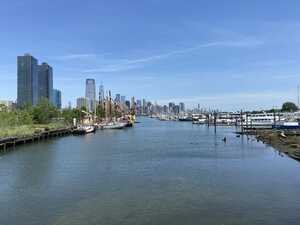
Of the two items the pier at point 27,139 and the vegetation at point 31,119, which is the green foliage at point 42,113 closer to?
the vegetation at point 31,119

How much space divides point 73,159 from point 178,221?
37884 mm

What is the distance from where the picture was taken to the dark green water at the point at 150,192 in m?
27.3

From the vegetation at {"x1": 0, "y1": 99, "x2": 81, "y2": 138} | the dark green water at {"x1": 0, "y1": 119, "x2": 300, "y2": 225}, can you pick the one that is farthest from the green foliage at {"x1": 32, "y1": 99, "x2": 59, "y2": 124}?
the dark green water at {"x1": 0, "y1": 119, "x2": 300, "y2": 225}

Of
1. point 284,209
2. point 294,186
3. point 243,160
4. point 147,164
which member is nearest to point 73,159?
point 147,164

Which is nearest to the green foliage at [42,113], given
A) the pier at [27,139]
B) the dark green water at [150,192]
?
the pier at [27,139]

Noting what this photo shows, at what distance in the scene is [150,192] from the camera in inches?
1394

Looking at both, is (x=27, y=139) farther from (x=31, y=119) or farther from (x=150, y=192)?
(x=150, y=192)

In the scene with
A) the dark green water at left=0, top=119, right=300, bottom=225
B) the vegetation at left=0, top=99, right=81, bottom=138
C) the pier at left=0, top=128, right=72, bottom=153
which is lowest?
the dark green water at left=0, top=119, right=300, bottom=225

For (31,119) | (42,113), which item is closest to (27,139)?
(31,119)

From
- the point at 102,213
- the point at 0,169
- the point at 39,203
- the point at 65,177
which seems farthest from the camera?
the point at 0,169

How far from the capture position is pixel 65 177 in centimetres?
4400

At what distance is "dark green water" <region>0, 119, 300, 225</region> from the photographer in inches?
1075

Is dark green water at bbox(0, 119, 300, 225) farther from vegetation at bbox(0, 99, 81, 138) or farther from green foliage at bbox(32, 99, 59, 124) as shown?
green foliage at bbox(32, 99, 59, 124)

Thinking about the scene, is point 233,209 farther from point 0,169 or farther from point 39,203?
point 0,169
